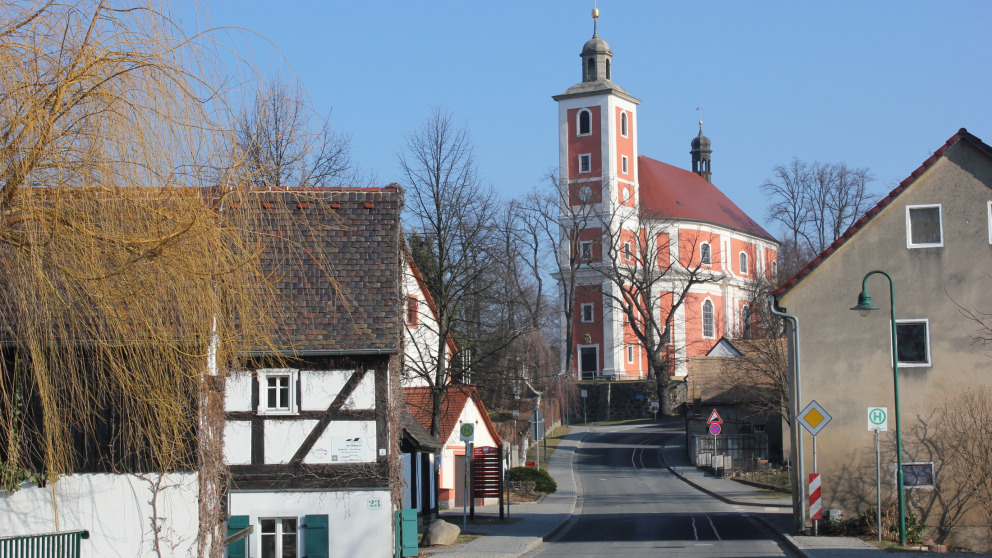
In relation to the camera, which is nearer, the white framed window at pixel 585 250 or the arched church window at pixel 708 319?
the white framed window at pixel 585 250

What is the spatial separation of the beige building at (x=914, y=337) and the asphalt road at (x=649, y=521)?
2.60m

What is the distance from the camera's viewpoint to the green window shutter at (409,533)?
57.7 feet

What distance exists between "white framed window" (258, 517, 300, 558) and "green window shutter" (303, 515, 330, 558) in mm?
195

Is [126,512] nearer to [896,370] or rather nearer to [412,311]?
→ [412,311]

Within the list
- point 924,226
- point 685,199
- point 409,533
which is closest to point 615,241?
point 685,199

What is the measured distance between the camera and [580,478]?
4153 centimetres

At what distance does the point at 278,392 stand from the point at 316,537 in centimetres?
242

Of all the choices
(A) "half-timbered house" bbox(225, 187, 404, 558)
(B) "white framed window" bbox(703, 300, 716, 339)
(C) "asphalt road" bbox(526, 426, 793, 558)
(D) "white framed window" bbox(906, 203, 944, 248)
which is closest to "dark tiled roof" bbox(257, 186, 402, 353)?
(A) "half-timbered house" bbox(225, 187, 404, 558)

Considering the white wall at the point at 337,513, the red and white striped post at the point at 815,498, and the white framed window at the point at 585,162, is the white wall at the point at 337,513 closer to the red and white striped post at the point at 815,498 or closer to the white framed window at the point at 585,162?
the red and white striped post at the point at 815,498

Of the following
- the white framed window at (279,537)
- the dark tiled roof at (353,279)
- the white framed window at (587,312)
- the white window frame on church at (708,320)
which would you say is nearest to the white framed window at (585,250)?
the white framed window at (587,312)

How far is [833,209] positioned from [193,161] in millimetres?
74445

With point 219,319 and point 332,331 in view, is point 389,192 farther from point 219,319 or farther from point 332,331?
point 219,319

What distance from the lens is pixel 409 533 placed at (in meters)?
17.6

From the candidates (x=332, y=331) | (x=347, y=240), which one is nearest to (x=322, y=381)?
(x=332, y=331)
